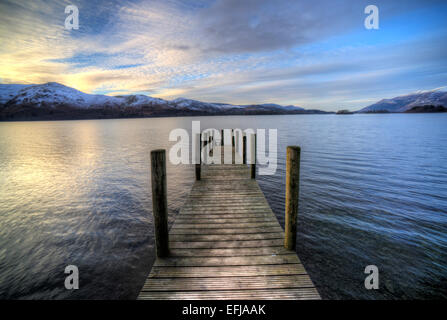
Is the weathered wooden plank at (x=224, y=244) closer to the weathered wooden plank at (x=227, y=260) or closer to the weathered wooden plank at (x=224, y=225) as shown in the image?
the weathered wooden plank at (x=227, y=260)

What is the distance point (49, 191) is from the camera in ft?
39.7

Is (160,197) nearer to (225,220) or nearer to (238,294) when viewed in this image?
(238,294)

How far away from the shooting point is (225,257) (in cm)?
440

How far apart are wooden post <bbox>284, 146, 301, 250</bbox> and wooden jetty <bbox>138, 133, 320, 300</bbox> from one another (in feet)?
0.07

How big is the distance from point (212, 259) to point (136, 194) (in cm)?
861

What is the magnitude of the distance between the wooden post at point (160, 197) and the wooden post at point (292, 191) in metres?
2.58

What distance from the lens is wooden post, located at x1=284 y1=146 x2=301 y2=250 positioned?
14.2 feet

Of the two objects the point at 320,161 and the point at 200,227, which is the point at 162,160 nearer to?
the point at 200,227

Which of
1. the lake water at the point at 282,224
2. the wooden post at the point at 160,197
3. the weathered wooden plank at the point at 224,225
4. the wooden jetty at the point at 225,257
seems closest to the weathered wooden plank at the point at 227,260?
the wooden jetty at the point at 225,257

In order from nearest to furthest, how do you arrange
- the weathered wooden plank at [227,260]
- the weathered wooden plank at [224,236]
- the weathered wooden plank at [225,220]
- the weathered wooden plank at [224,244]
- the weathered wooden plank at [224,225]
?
the weathered wooden plank at [227,260]
the weathered wooden plank at [224,244]
the weathered wooden plank at [224,236]
the weathered wooden plank at [224,225]
the weathered wooden plank at [225,220]

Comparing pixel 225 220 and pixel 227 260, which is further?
pixel 225 220

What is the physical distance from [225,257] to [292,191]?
6.60 ft

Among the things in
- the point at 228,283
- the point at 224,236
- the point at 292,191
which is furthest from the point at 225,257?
the point at 292,191

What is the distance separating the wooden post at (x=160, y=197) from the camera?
3996 mm
